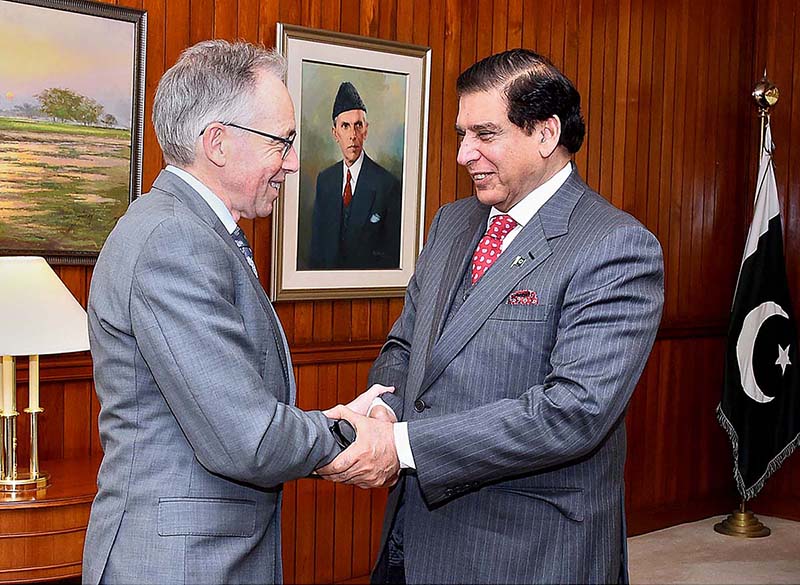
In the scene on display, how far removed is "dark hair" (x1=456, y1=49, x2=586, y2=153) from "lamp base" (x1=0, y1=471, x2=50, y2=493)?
169 cm

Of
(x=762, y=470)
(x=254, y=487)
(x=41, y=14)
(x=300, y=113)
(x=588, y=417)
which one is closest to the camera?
(x=254, y=487)

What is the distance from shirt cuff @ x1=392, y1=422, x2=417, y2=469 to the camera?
7.57 ft

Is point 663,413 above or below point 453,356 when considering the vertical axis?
below

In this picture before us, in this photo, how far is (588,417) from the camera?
220 centimetres

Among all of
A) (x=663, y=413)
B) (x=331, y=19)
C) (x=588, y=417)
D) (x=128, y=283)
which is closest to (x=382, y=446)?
(x=588, y=417)

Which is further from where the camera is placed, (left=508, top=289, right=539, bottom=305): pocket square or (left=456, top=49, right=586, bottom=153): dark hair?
(left=456, top=49, right=586, bottom=153): dark hair

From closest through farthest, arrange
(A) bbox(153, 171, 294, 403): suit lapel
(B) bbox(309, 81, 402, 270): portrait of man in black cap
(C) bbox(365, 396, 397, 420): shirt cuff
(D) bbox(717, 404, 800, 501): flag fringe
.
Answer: (A) bbox(153, 171, 294, 403): suit lapel, (C) bbox(365, 396, 397, 420): shirt cuff, (B) bbox(309, 81, 402, 270): portrait of man in black cap, (D) bbox(717, 404, 800, 501): flag fringe

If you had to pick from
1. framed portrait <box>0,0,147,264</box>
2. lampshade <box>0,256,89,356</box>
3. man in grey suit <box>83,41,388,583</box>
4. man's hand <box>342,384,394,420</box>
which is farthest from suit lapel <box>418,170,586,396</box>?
framed portrait <box>0,0,147,264</box>

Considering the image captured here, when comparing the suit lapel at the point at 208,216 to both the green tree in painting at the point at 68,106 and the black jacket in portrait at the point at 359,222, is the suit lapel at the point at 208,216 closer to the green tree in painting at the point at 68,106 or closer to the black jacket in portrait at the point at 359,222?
the green tree in painting at the point at 68,106

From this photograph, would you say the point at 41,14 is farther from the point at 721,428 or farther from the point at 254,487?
the point at 721,428

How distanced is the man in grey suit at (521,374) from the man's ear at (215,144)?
638mm

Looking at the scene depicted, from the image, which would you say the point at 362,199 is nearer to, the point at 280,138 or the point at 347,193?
the point at 347,193

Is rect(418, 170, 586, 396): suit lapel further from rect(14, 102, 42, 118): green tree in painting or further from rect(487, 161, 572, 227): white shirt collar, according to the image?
rect(14, 102, 42, 118): green tree in painting

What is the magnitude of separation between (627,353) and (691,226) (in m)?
3.74
